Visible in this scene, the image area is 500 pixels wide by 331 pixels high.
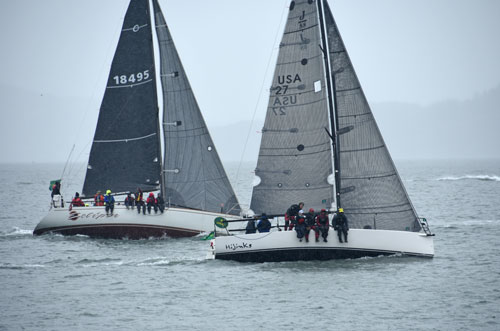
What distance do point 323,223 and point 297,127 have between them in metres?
4.14

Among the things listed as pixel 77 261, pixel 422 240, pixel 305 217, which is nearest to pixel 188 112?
pixel 77 261

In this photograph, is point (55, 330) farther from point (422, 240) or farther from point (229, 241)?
point (422, 240)

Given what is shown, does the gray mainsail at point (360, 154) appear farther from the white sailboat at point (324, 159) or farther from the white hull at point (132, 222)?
the white hull at point (132, 222)

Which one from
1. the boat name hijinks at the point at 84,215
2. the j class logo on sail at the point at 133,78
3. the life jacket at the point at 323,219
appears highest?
the j class logo on sail at the point at 133,78

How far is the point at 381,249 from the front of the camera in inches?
1096

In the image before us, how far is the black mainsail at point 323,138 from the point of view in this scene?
28.5m

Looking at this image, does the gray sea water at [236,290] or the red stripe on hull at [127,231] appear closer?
the gray sea water at [236,290]

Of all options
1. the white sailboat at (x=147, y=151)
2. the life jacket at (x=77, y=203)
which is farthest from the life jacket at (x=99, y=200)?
the life jacket at (x=77, y=203)

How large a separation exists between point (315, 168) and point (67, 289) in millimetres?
10645

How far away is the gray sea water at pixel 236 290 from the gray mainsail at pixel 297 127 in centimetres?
289

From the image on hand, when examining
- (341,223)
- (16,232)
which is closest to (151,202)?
(16,232)

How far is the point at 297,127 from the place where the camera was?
2922cm

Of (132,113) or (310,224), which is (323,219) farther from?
(132,113)

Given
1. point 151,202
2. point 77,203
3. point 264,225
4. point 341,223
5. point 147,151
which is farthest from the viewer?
point 147,151
